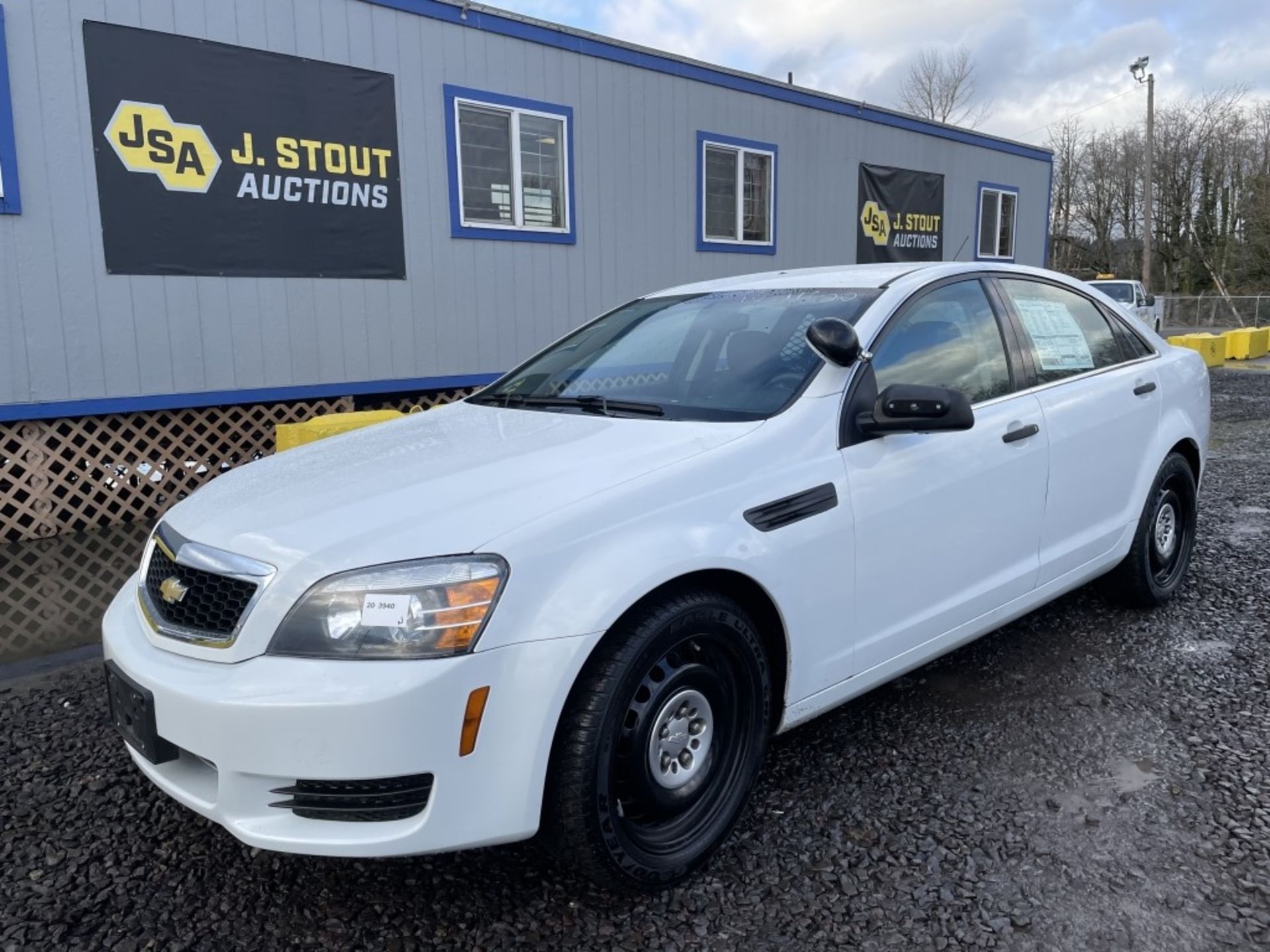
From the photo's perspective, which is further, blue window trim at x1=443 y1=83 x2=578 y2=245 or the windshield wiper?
blue window trim at x1=443 y1=83 x2=578 y2=245

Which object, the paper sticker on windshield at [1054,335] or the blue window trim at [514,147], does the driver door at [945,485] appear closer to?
the paper sticker on windshield at [1054,335]

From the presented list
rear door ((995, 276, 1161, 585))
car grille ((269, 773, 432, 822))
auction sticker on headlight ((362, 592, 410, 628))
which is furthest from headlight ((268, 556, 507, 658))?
rear door ((995, 276, 1161, 585))

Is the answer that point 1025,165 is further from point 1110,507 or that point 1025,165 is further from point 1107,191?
point 1107,191

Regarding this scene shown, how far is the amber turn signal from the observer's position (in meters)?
1.98

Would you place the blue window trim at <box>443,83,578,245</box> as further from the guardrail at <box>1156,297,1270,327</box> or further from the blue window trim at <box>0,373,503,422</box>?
the guardrail at <box>1156,297,1270,327</box>

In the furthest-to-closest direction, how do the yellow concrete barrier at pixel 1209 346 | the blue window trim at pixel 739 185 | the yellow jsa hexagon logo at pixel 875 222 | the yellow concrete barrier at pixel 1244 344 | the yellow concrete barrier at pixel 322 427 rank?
1. the yellow concrete barrier at pixel 1244 344
2. the yellow concrete barrier at pixel 1209 346
3. the yellow jsa hexagon logo at pixel 875 222
4. the blue window trim at pixel 739 185
5. the yellow concrete barrier at pixel 322 427

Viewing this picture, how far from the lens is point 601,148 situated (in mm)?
8914

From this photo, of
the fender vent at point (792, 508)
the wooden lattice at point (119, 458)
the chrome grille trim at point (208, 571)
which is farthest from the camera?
the wooden lattice at point (119, 458)

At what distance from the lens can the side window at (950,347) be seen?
304cm

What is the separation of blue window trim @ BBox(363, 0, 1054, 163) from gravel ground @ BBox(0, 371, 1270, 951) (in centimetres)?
626

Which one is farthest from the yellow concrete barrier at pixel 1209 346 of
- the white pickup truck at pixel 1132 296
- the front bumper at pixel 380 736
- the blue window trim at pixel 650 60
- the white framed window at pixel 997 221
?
the front bumper at pixel 380 736

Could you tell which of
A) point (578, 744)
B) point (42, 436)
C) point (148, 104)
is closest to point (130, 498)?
point (42, 436)

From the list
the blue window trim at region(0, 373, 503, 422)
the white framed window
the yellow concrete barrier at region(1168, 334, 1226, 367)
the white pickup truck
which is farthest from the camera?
the white pickup truck

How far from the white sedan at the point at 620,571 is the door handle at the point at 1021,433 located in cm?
2
